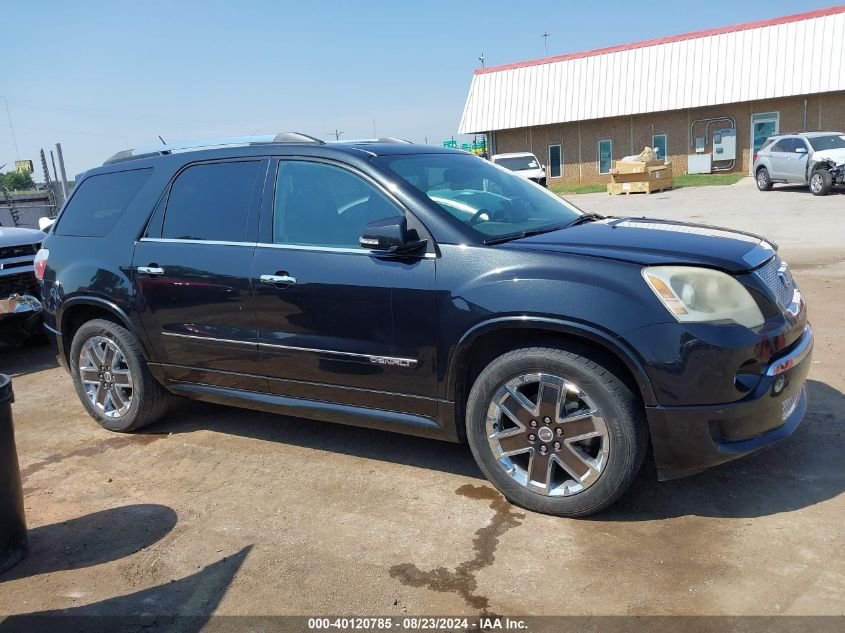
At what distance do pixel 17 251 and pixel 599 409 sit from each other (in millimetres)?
6633

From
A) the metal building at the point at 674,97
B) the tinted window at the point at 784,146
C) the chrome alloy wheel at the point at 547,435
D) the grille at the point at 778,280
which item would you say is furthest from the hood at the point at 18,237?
the metal building at the point at 674,97

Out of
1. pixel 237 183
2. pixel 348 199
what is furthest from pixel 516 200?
pixel 237 183

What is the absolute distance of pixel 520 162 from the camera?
1009 inches

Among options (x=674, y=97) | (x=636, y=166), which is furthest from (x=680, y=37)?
(x=636, y=166)

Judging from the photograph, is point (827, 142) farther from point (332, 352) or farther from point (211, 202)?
point (332, 352)

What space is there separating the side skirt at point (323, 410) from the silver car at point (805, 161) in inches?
757

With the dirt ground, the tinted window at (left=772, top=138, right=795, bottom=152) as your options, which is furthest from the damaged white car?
the tinted window at (left=772, top=138, right=795, bottom=152)

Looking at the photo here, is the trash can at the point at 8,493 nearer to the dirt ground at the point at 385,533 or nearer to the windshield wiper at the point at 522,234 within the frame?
the dirt ground at the point at 385,533

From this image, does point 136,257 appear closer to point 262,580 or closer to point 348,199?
point 348,199

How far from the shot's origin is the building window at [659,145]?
3331 cm

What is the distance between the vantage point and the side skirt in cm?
387

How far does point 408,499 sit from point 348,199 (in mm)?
1675

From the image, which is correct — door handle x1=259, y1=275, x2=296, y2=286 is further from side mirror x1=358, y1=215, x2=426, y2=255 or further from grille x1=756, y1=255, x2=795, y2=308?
grille x1=756, y1=255, x2=795, y2=308

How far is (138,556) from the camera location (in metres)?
3.44
